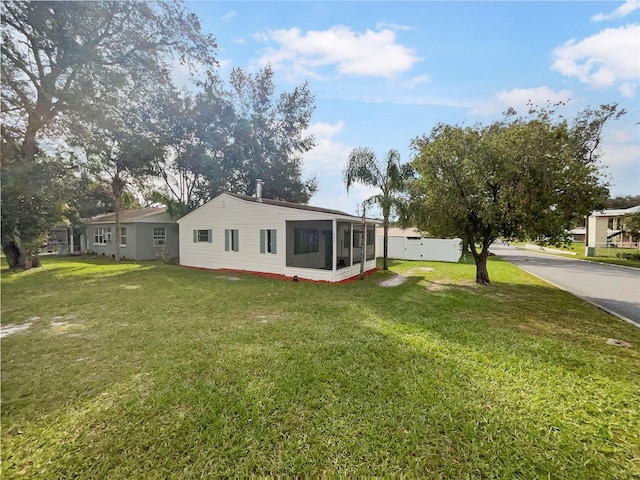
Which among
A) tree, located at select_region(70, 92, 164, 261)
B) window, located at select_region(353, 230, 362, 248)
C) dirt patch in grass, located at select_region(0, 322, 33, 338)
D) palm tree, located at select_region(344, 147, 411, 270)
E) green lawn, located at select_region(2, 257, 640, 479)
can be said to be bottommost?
green lawn, located at select_region(2, 257, 640, 479)

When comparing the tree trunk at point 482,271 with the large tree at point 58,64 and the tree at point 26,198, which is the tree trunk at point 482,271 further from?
the large tree at point 58,64

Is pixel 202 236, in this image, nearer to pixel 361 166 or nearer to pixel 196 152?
pixel 196 152

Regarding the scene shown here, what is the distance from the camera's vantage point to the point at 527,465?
232cm

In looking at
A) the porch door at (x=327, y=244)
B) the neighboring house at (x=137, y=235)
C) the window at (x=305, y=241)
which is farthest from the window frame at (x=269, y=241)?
the neighboring house at (x=137, y=235)

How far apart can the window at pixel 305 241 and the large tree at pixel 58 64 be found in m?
8.76

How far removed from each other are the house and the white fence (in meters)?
5.30

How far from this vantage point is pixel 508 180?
8.78m

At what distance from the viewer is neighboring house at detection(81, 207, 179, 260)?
17984 millimetres

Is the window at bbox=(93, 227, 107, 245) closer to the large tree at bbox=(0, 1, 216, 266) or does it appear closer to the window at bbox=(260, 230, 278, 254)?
the large tree at bbox=(0, 1, 216, 266)

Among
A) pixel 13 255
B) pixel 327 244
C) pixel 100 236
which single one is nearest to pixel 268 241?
pixel 327 244

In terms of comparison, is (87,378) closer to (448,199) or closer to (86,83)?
(86,83)

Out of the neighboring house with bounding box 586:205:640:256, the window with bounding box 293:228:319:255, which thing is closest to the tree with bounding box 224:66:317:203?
the window with bounding box 293:228:319:255

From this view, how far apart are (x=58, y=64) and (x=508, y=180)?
42.7 feet

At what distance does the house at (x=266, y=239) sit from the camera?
37.8 feet
